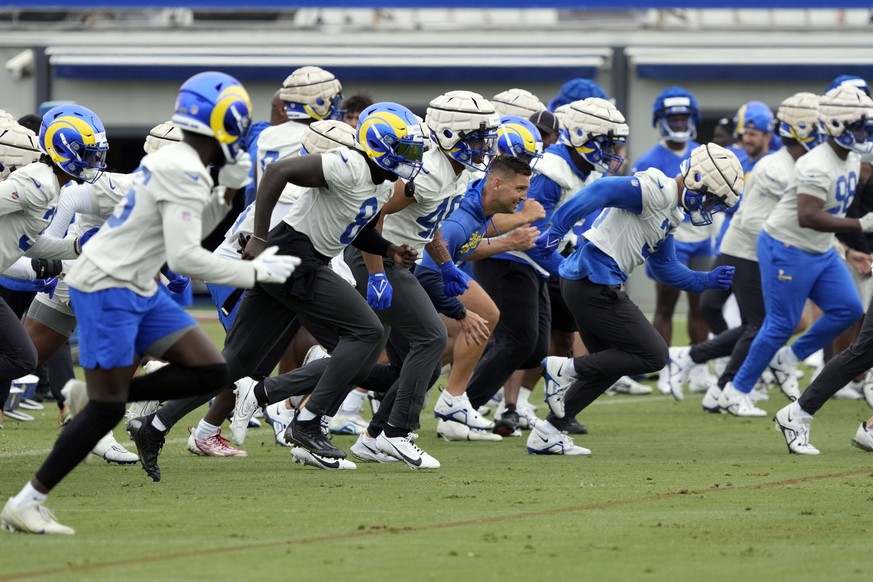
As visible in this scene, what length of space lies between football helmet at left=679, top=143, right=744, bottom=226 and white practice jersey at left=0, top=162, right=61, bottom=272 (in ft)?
11.6

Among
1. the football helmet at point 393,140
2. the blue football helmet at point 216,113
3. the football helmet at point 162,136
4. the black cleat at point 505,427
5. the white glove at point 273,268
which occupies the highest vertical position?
the blue football helmet at point 216,113

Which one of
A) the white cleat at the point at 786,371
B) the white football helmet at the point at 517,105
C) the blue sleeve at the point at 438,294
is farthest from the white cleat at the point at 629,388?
the blue sleeve at the point at 438,294

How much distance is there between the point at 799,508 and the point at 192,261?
3.04 m

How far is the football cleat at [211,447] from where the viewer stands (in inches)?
374

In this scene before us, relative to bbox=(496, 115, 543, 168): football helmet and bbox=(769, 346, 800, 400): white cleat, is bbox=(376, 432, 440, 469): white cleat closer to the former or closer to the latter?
bbox=(496, 115, 543, 168): football helmet

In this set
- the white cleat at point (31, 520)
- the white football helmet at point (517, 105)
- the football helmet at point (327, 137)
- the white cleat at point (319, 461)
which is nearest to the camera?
the white cleat at point (31, 520)

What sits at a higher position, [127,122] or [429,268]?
[429,268]

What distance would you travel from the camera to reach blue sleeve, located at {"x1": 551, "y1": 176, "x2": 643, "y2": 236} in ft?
30.3

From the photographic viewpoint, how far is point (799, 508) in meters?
7.49

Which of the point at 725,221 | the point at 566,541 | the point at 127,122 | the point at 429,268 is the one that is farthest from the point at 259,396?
the point at 127,122

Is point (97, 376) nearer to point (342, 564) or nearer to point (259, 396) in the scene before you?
point (342, 564)

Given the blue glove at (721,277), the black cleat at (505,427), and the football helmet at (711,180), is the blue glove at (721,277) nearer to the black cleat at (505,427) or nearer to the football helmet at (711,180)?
the football helmet at (711,180)

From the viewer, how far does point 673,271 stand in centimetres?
991

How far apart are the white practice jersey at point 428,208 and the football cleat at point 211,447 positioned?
1588 mm
